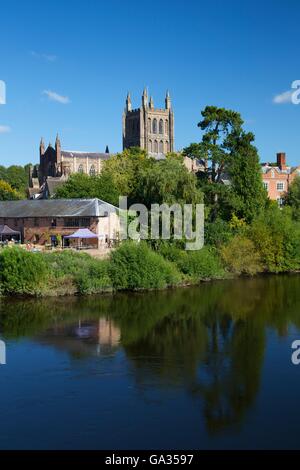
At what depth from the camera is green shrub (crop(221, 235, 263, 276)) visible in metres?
42.9

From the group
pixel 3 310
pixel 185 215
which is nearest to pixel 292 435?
pixel 3 310

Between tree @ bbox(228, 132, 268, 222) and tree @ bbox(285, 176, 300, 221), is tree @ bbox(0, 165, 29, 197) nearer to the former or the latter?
tree @ bbox(285, 176, 300, 221)

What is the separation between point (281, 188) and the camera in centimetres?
6544

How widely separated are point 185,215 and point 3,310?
51.0 ft

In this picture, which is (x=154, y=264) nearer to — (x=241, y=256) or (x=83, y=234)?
(x=83, y=234)

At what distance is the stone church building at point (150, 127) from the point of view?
104688mm

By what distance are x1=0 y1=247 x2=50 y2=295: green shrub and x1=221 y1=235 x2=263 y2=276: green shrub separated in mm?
15380

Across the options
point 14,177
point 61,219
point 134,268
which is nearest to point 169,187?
point 134,268

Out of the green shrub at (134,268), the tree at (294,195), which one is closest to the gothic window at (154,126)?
the tree at (294,195)

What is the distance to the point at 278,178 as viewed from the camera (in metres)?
65.1

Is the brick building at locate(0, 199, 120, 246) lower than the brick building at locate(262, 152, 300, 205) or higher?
lower

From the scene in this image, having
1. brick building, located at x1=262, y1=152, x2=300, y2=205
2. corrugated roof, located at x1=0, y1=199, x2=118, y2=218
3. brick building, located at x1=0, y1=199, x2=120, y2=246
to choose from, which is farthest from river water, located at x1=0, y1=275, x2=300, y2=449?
brick building, located at x1=262, y1=152, x2=300, y2=205
